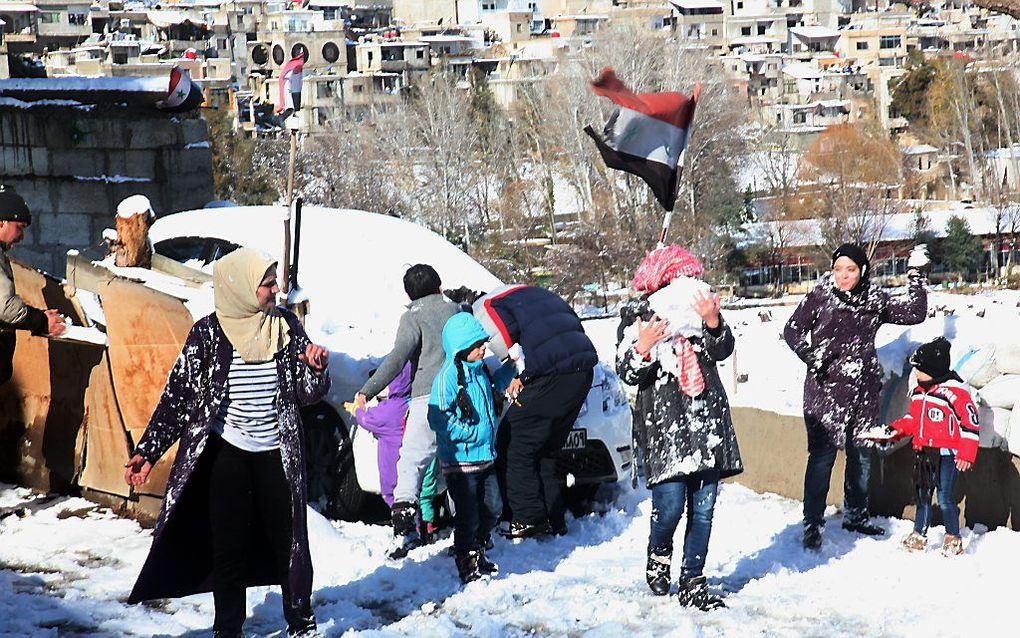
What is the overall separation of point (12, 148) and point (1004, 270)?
2406 inches

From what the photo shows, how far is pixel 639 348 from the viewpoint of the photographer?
708 cm

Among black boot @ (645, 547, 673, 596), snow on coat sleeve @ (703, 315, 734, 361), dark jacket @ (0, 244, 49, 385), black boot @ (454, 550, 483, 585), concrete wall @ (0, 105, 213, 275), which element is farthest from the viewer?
concrete wall @ (0, 105, 213, 275)

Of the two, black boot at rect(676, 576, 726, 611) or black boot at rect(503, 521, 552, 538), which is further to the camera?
black boot at rect(503, 521, 552, 538)

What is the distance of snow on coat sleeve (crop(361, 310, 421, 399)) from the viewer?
25.9ft

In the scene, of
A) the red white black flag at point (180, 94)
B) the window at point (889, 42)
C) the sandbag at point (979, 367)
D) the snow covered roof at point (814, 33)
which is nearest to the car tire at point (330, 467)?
the sandbag at point (979, 367)

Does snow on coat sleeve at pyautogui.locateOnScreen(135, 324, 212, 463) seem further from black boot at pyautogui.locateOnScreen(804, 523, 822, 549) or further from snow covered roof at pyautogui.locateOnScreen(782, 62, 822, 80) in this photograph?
snow covered roof at pyautogui.locateOnScreen(782, 62, 822, 80)

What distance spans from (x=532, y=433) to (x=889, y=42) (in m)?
136

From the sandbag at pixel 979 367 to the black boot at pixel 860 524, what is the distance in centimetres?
90

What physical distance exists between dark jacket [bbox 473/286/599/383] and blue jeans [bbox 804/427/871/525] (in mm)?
1270

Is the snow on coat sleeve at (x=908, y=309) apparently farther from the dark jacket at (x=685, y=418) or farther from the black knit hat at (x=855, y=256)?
the dark jacket at (x=685, y=418)

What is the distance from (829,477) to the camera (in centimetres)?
831

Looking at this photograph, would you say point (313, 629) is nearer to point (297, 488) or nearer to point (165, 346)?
point (297, 488)

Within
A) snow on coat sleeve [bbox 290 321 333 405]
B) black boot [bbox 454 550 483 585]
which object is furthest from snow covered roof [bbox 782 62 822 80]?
snow on coat sleeve [bbox 290 321 333 405]

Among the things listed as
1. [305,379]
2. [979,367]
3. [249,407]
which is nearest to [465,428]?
[305,379]
